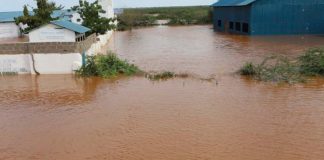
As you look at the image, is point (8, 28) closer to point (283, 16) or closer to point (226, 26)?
point (226, 26)

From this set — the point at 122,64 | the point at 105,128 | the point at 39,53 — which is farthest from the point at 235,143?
the point at 39,53

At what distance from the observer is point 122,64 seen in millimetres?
20828

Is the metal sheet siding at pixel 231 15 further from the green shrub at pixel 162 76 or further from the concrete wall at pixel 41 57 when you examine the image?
the concrete wall at pixel 41 57

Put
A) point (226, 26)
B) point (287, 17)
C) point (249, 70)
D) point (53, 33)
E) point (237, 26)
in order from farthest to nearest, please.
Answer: point (226, 26)
point (237, 26)
point (287, 17)
point (53, 33)
point (249, 70)

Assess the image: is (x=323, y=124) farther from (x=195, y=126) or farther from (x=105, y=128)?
(x=105, y=128)

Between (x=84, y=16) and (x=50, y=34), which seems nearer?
(x=50, y=34)

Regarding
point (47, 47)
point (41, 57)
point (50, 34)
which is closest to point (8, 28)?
point (50, 34)

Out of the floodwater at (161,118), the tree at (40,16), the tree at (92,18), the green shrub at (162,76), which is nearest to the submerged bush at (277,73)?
the floodwater at (161,118)

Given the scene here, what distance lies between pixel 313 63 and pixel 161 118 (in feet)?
30.6

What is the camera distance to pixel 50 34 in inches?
827

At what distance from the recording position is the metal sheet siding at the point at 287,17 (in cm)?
3738

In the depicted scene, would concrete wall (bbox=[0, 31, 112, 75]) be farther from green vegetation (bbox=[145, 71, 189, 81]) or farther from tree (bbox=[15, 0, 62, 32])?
tree (bbox=[15, 0, 62, 32])

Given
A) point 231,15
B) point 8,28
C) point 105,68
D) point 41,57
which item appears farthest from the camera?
point 231,15

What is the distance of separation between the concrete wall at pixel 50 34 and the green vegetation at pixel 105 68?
188cm
